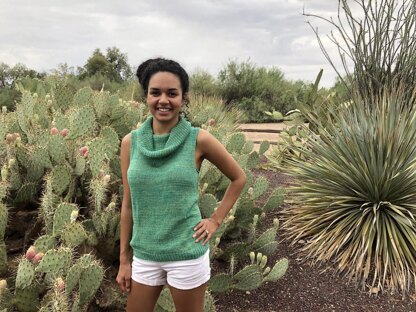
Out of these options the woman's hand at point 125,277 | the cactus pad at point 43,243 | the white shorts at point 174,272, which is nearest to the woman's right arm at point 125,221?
the woman's hand at point 125,277

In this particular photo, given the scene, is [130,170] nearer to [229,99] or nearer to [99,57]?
[229,99]

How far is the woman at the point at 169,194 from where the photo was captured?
8.28ft

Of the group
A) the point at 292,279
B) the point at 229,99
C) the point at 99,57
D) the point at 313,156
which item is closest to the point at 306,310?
the point at 292,279

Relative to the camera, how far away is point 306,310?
462cm

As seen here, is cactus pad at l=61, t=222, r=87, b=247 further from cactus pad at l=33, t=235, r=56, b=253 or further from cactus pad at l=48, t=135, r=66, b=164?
cactus pad at l=48, t=135, r=66, b=164

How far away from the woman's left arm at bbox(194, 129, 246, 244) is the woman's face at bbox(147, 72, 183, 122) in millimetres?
198

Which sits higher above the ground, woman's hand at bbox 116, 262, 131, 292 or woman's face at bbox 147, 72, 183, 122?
woman's face at bbox 147, 72, 183, 122

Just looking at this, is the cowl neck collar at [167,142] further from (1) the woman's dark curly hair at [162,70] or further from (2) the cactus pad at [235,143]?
(2) the cactus pad at [235,143]

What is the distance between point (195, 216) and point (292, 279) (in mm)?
2843

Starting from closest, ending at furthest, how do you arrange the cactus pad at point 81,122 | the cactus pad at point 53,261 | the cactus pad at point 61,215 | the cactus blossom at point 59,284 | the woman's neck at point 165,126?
the woman's neck at point 165,126, the cactus blossom at point 59,284, the cactus pad at point 53,261, the cactus pad at point 61,215, the cactus pad at point 81,122

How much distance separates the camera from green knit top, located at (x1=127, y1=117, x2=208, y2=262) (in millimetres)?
2514

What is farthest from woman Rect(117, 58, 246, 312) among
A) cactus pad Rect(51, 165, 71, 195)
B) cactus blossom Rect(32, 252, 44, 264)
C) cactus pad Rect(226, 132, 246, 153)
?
cactus pad Rect(226, 132, 246, 153)

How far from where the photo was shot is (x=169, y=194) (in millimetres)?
2514

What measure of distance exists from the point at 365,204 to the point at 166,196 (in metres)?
3.53
